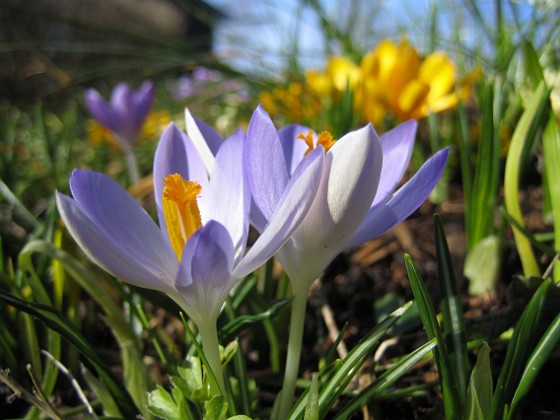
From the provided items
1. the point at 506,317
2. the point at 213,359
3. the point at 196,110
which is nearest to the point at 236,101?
the point at 196,110

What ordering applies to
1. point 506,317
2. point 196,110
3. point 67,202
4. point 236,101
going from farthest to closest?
point 196,110 < point 236,101 < point 506,317 < point 67,202

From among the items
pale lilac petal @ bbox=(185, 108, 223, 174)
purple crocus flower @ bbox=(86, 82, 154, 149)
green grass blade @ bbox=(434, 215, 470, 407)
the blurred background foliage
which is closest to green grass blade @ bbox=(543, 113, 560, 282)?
the blurred background foliage

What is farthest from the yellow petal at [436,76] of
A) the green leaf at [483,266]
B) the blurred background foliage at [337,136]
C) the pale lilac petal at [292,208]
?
the pale lilac petal at [292,208]

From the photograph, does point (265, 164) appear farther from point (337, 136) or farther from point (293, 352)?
point (337, 136)

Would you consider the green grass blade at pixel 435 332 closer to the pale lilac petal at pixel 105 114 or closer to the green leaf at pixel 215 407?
the green leaf at pixel 215 407

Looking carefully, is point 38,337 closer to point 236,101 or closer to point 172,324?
point 172,324

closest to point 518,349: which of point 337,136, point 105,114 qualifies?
point 337,136
